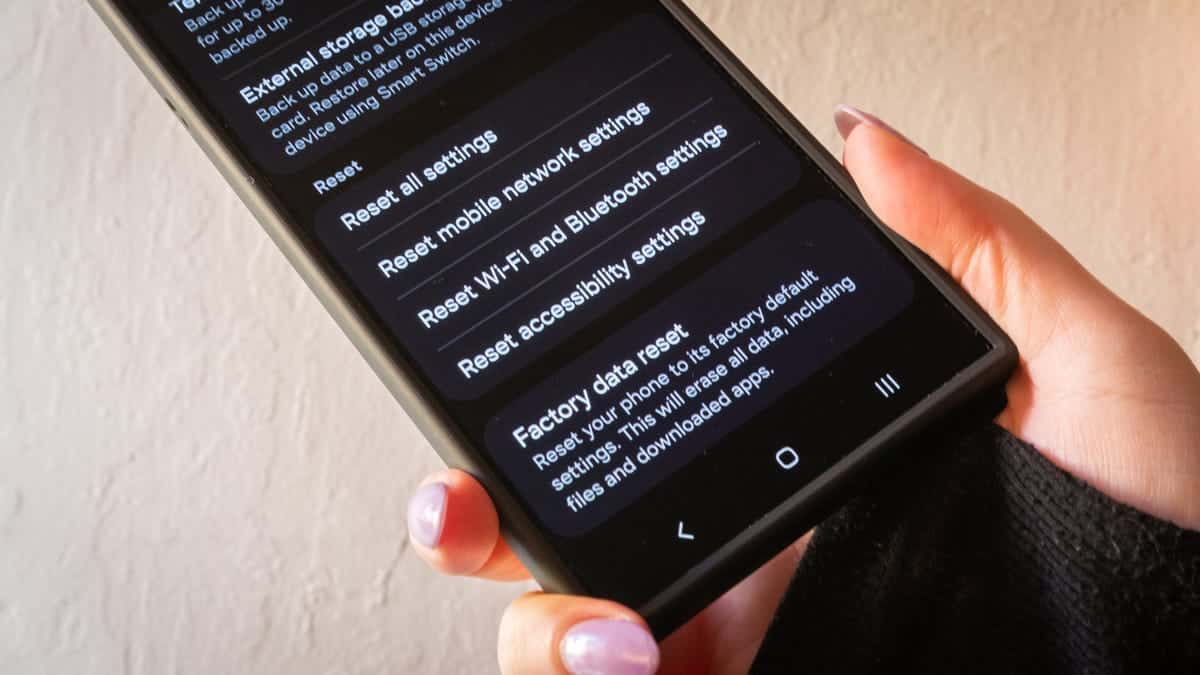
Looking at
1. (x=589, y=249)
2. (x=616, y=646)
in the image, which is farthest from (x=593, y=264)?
(x=616, y=646)

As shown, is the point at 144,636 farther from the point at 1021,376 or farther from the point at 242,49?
the point at 1021,376

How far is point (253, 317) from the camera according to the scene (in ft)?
1.80

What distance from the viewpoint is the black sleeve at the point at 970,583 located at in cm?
41

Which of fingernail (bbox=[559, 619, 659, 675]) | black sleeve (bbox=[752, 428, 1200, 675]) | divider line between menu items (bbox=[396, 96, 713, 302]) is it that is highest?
divider line between menu items (bbox=[396, 96, 713, 302])

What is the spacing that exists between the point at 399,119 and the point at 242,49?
0.06 metres

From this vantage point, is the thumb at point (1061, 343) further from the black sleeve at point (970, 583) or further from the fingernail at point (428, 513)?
the fingernail at point (428, 513)

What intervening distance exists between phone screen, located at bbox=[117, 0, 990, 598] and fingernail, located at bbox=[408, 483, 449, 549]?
0.07 ft

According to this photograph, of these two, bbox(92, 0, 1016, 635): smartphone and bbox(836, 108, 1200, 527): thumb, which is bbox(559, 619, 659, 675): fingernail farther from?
bbox(836, 108, 1200, 527): thumb

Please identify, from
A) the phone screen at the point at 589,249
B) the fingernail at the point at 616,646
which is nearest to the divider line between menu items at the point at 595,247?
the phone screen at the point at 589,249

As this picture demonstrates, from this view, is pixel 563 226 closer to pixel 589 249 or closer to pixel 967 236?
pixel 589 249

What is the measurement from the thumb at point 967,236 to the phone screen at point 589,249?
13 millimetres

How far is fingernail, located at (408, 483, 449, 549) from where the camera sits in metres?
0.39

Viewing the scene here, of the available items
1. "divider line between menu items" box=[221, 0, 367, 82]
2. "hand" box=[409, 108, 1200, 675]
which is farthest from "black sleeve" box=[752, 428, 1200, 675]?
"divider line between menu items" box=[221, 0, 367, 82]

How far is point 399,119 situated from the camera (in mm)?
426
